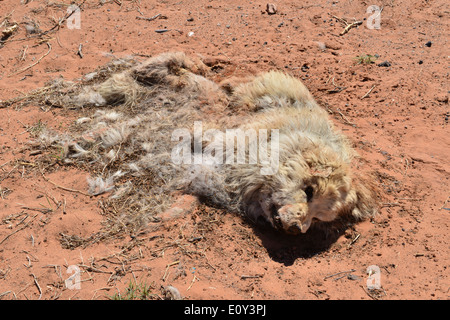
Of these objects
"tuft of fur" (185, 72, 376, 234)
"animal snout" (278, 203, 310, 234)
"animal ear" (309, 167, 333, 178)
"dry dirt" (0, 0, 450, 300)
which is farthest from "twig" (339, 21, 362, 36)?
"animal snout" (278, 203, 310, 234)

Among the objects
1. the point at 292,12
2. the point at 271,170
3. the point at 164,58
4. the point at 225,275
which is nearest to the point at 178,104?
the point at 164,58

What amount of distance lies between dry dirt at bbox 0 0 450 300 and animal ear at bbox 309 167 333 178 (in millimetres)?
678

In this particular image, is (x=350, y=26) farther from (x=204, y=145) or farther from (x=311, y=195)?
(x=311, y=195)

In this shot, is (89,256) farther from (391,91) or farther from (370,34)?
(370,34)

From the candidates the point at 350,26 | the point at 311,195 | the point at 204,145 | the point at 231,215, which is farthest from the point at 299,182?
the point at 350,26

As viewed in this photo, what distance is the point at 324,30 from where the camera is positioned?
7023mm

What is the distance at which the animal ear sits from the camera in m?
3.92

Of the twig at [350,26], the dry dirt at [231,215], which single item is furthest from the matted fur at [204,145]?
the twig at [350,26]

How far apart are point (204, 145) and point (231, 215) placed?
862 millimetres

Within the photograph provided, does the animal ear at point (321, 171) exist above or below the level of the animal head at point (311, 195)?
above

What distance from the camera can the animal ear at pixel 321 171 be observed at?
3.92 metres

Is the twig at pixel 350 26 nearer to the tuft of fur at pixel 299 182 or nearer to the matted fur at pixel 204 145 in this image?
the matted fur at pixel 204 145

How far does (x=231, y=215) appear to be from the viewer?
13.9ft

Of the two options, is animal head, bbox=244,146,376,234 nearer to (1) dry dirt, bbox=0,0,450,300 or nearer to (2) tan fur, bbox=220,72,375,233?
(2) tan fur, bbox=220,72,375,233
